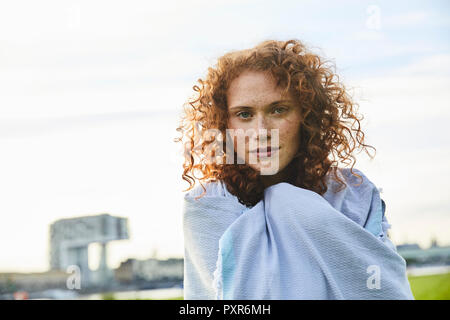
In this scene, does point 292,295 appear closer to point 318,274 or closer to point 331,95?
point 318,274

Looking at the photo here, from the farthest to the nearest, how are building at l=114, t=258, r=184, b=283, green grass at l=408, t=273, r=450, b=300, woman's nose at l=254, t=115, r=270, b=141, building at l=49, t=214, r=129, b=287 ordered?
green grass at l=408, t=273, r=450, b=300
building at l=114, t=258, r=184, b=283
building at l=49, t=214, r=129, b=287
woman's nose at l=254, t=115, r=270, b=141

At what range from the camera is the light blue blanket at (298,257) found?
4.65 ft

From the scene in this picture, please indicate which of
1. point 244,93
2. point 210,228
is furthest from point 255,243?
point 244,93

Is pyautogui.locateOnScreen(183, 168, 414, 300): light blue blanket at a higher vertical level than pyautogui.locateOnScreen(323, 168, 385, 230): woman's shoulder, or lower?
lower

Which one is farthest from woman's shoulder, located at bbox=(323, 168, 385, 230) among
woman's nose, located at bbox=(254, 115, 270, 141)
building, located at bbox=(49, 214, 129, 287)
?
Result: building, located at bbox=(49, 214, 129, 287)

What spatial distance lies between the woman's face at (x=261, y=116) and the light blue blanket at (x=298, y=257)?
174 mm

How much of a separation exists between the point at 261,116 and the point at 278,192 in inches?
10.2

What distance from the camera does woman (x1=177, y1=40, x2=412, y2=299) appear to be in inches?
56.4

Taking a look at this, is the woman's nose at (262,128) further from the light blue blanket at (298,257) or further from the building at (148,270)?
the building at (148,270)

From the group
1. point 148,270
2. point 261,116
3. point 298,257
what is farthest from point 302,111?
point 148,270

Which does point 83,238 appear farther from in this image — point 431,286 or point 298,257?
point 431,286

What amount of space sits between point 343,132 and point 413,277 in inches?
133

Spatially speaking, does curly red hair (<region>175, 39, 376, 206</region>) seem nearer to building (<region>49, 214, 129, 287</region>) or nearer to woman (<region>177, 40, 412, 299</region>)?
woman (<region>177, 40, 412, 299</region>)
